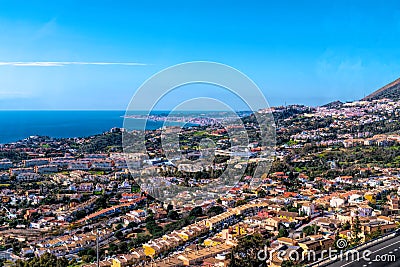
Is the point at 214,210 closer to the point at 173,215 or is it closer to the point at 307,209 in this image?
the point at 173,215

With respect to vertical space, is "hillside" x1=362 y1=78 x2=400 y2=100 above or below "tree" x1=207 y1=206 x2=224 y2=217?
above

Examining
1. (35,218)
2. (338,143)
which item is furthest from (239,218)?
(338,143)

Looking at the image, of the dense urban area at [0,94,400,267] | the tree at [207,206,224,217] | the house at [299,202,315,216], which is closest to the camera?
the dense urban area at [0,94,400,267]

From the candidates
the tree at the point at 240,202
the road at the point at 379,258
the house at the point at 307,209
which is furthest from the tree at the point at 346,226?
the tree at the point at 240,202

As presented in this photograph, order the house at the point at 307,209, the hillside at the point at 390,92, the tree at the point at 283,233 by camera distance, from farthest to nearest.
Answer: the hillside at the point at 390,92, the house at the point at 307,209, the tree at the point at 283,233

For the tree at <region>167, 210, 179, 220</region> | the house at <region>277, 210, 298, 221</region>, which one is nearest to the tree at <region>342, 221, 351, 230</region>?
the house at <region>277, 210, 298, 221</region>

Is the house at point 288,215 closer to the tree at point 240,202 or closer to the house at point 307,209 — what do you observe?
the house at point 307,209

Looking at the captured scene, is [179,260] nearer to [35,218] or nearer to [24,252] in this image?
[24,252]

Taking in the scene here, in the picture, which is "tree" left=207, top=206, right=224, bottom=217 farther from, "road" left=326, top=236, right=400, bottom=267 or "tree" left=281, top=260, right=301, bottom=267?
"road" left=326, top=236, right=400, bottom=267
